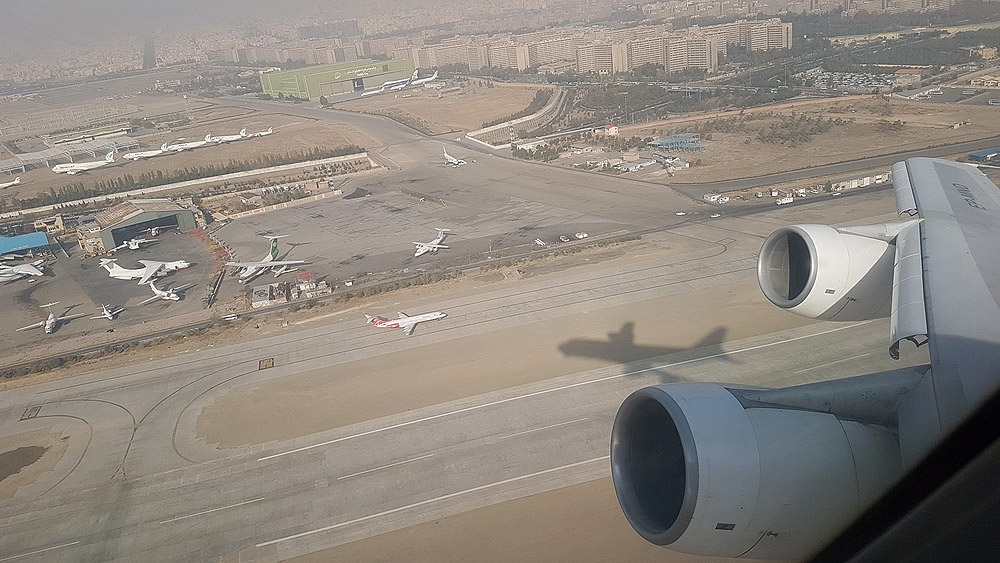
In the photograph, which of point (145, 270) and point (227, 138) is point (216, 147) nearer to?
point (227, 138)

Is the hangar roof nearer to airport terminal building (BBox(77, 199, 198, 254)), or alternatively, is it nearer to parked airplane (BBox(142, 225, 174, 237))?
airport terminal building (BBox(77, 199, 198, 254))

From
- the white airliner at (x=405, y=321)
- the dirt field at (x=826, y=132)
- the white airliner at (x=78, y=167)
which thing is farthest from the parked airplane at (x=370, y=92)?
the white airliner at (x=405, y=321)

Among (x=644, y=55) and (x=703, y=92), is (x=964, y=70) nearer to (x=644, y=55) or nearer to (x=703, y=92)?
(x=703, y=92)

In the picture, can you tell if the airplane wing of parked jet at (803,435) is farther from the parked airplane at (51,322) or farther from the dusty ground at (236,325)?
the parked airplane at (51,322)

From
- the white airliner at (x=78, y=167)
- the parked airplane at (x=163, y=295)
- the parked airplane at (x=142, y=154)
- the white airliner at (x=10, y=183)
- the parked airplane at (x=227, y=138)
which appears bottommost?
the parked airplane at (x=163, y=295)

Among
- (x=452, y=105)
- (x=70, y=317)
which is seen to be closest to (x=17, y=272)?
(x=70, y=317)

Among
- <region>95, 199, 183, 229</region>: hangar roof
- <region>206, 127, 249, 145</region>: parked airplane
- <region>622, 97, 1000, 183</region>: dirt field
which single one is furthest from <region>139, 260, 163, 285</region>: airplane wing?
<region>206, 127, 249, 145</region>: parked airplane
